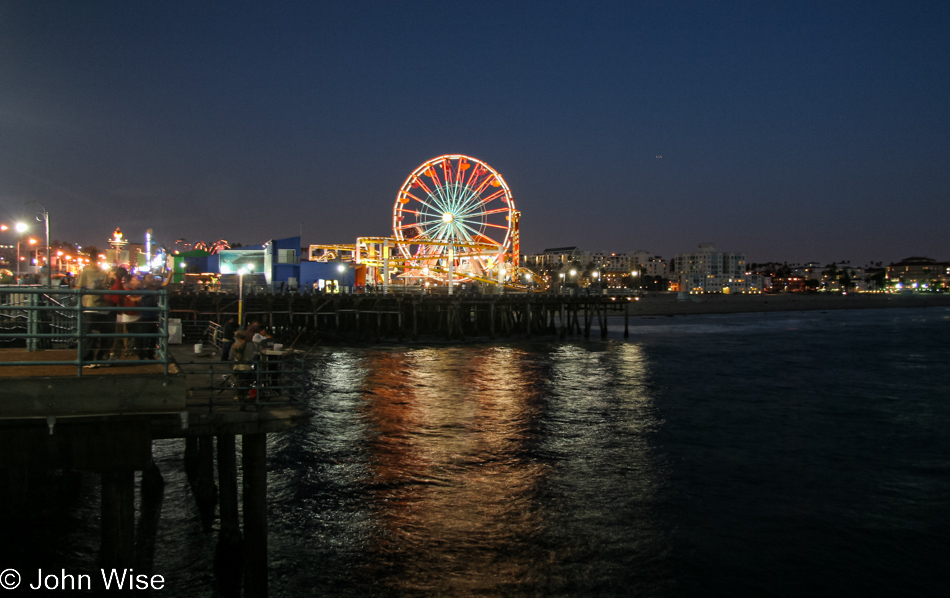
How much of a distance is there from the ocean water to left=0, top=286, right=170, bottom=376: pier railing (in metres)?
3.54

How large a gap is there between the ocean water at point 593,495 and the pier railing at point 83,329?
3.54 m

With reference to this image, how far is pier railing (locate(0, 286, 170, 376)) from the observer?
6.04m

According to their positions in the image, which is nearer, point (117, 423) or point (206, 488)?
point (117, 423)

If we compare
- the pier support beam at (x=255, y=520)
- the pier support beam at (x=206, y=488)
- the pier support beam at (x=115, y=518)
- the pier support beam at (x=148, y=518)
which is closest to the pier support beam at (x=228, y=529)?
the pier support beam at (x=148, y=518)

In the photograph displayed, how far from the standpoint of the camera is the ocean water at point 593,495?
10008 mm

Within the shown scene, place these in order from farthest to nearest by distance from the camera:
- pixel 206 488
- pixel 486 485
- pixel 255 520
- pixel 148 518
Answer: pixel 486 485 → pixel 206 488 → pixel 148 518 → pixel 255 520

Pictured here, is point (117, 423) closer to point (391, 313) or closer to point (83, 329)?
point (83, 329)

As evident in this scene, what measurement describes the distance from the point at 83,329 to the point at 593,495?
9.96m

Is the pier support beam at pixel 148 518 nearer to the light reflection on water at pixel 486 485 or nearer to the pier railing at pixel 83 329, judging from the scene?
the pier railing at pixel 83 329

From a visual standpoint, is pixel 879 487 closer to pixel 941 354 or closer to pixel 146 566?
pixel 146 566

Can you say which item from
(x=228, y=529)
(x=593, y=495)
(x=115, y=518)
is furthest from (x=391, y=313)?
(x=115, y=518)

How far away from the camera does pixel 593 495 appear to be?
13.5m

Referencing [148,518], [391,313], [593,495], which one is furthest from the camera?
[391,313]

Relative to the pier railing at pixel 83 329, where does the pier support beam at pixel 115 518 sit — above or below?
below
